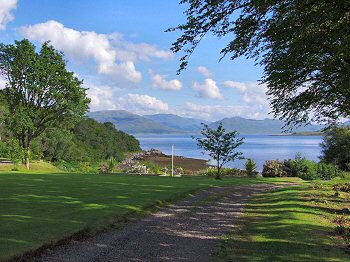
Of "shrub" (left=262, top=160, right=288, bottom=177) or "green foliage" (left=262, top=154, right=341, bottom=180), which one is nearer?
"green foliage" (left=262, top=154, right=341, bottom=180)

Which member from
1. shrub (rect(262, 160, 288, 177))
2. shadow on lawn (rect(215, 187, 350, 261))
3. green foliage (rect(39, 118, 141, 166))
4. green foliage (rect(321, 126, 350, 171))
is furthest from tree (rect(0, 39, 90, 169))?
shadow on lawn (rect(215, 187, 350, 261))

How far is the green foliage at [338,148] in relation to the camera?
3794 centimetres

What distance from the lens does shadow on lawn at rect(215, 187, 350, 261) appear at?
8.58 metres

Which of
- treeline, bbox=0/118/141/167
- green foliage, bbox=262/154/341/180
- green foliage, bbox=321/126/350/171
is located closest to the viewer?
green foliage, bbox=321/126/350/171

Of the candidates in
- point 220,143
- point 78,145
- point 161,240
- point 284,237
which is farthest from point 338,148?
point 78,145

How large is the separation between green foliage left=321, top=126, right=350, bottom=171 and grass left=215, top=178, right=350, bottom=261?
77.3 ft

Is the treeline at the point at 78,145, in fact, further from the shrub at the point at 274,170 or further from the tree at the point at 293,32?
the tree at the point at 293,32

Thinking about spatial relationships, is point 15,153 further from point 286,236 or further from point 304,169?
point 286,236

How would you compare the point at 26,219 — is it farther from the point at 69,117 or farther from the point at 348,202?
the point at 69,117

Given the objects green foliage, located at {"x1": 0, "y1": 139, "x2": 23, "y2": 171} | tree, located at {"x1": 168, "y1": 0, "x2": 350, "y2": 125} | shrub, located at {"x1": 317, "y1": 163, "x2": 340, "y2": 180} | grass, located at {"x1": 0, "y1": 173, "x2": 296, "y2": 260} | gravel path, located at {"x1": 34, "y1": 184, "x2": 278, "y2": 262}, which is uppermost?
tree, located at {"x1": 168, "y1": 0, "x2": 350, "y2": 125}

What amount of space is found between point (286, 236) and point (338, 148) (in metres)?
33.9

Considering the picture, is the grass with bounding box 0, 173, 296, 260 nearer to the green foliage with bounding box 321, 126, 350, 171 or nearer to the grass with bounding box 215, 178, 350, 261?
the grass with bounding box 215, 178, 350, 261

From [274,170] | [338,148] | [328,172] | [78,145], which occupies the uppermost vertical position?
[78,145]

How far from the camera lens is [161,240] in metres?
10.1
